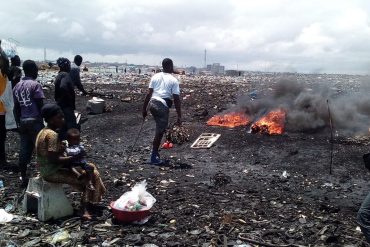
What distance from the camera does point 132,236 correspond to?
4492mm

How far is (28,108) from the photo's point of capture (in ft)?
20.2

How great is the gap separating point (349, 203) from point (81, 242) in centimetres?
412

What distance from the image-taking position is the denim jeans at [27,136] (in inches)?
243

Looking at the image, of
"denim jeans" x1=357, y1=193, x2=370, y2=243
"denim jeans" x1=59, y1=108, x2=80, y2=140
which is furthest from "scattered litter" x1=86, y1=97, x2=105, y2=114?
"denim jeans" x1=357, y1=193, x2=370, y2=243

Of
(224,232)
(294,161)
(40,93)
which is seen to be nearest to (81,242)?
(224,232)

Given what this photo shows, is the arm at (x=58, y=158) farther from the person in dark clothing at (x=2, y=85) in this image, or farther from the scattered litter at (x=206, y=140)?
the scattered litter at (x=206, y=140)

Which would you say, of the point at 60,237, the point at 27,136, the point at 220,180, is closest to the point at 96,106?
the point at 27,136

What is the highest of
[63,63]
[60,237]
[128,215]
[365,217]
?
[63,63]

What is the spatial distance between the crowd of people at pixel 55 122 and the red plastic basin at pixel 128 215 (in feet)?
1.33

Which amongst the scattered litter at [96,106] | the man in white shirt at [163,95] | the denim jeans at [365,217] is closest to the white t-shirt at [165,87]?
the man in white shirt at [163,95]

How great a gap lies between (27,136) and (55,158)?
1.87m

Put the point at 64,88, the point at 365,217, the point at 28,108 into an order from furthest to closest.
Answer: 1. the point at 64,88
2. the point at 28,108
3. the point at 365,217

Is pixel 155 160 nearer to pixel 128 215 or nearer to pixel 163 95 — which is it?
pixel 163 95

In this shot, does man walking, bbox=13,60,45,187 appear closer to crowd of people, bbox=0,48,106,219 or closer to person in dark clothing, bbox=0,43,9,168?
crowd of people, bbox=0,48,106,219
